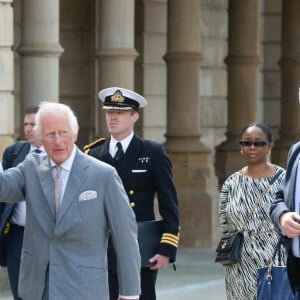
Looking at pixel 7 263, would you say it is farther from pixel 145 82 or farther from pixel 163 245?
pixel 145 82

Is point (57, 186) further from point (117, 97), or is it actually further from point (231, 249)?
point (231, 249)

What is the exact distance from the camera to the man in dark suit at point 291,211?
21.2 ft

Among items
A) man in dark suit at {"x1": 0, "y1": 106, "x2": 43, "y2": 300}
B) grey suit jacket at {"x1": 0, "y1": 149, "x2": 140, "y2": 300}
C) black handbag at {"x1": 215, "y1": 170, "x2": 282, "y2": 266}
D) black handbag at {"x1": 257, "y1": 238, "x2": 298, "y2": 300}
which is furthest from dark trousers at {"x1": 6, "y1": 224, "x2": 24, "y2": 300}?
grey suit jacket at {"x1": 0, "y1": 149, "x2": 140, "y2": 300}

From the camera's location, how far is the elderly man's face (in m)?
6.09

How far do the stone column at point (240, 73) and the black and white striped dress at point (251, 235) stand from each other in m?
8.54

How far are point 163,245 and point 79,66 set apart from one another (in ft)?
29.1

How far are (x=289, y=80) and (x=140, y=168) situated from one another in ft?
37.4

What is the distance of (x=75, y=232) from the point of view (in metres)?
6.04

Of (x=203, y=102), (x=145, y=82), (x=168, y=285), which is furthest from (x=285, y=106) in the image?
(x=168, y=285)

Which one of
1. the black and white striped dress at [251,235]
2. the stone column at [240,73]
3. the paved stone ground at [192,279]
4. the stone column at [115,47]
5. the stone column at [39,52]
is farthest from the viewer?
the stone column at [240,73]

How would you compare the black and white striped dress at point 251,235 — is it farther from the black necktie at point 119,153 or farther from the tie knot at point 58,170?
the tie knot at point 58,170

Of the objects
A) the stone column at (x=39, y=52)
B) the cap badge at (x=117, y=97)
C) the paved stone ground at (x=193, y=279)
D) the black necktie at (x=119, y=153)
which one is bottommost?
the paved stone ground at (x=193, y=279)

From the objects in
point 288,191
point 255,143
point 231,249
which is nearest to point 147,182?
point 231,249

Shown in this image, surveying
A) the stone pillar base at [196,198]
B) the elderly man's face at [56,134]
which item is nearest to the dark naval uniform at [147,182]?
the elderly man's face at [56,134]
